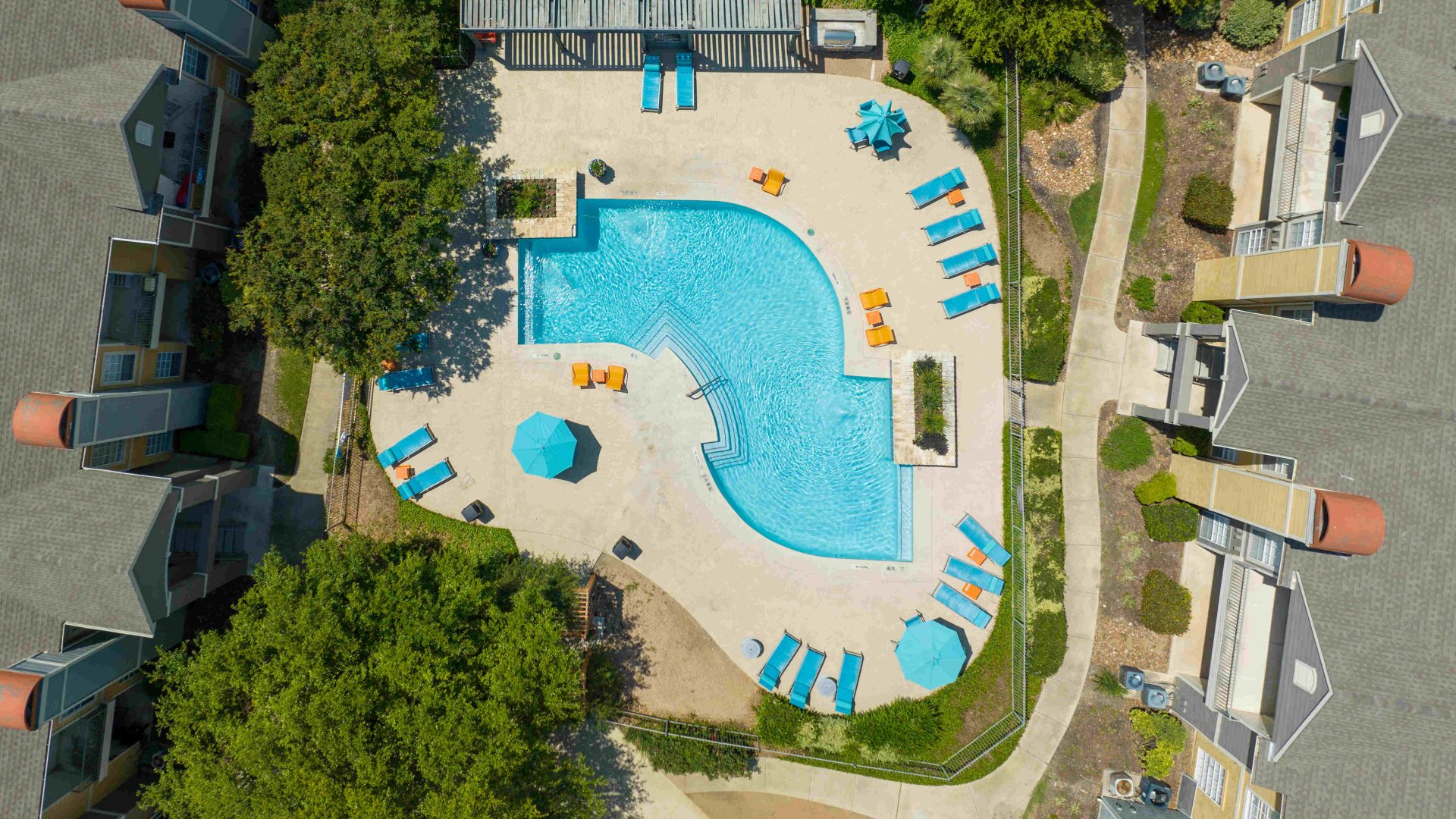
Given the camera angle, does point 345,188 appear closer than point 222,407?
Yes

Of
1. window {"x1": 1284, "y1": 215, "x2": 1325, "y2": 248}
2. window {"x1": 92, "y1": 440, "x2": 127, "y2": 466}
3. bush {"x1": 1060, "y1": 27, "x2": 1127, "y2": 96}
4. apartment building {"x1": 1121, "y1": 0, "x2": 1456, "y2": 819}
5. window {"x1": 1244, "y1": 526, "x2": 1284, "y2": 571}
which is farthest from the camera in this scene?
bush {"x1": 1060, "y1": 27, "x2": 1127, "y2": 96}

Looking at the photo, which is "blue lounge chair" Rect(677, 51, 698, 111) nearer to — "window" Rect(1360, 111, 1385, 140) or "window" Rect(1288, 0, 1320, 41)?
"window" Rect(1360, 111, 1385, 140)

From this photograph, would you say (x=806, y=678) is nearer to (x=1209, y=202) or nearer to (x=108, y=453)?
(x=1209, y=202)

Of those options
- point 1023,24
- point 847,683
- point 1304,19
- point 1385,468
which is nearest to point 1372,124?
point 1304,19

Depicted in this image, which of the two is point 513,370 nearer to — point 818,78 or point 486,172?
point 486,172

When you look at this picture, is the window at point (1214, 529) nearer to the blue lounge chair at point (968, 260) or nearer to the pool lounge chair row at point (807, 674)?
the blue lounge chair at point (968, 260)

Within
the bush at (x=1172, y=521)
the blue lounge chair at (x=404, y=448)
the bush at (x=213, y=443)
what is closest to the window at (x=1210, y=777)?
the bush at (x=1172, y=521)

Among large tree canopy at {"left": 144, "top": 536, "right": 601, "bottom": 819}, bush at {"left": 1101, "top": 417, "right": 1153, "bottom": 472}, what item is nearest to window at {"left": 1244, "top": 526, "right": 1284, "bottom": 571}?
bush at {"left": 1101, "top": 417, "right": 1153, "bottom": 472}
